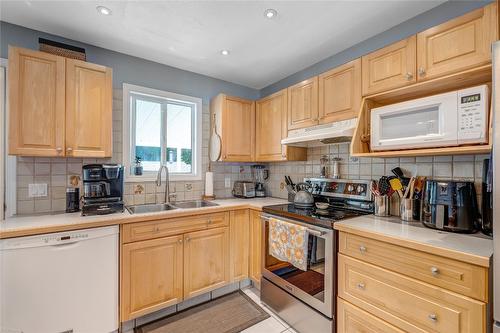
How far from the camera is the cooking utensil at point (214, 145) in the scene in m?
2.68

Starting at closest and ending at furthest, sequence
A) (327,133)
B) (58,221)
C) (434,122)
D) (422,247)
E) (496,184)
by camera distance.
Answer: (496,184), (422,247), (434,122), (58,221), (327,133)

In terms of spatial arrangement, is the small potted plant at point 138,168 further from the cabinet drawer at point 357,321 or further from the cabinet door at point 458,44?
the cabinet door at point 458,44

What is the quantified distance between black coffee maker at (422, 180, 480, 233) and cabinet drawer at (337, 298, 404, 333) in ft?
2.20

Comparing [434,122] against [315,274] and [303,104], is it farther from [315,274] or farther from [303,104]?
[315,274]

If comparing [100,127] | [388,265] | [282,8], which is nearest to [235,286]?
[388,265]

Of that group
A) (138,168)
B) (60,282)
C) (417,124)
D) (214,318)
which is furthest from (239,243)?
(417,124)

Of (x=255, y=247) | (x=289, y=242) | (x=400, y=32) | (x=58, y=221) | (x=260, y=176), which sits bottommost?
(x=255, y=247)

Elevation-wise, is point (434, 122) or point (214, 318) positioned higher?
point (434, 122)

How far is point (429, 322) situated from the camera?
44.7 inches

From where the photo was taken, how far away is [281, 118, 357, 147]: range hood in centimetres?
182

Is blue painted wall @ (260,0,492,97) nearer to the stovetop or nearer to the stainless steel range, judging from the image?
the stainless steel range

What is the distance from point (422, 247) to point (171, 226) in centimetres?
176

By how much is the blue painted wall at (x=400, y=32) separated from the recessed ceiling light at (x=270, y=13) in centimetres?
93

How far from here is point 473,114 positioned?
1225 millimetres
